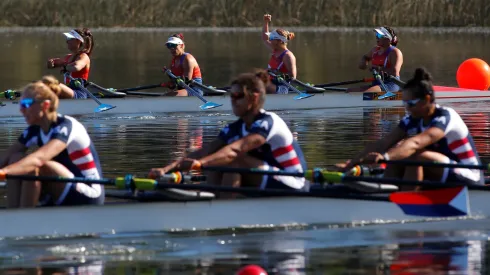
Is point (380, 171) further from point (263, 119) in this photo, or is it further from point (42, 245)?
point (42, 245)

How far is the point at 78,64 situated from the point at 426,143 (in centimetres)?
1092

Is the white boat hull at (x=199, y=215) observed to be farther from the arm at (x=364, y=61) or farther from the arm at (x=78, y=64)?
the arm at (x=364, y=61)

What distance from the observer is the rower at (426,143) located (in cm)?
1316

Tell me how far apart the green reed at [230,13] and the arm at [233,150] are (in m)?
42.6

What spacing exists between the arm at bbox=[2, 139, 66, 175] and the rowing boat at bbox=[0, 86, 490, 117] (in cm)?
1133

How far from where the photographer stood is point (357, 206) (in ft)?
43.6

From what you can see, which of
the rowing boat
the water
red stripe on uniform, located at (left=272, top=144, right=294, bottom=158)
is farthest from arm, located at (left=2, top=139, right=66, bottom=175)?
the rowing boat

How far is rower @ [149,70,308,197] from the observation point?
42.0 ft

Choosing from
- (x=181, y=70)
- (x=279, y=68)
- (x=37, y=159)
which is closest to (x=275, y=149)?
(x=37, y=159)

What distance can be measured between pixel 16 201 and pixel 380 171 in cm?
372

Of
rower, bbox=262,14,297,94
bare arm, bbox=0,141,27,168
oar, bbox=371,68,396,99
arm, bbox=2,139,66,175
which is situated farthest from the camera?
oar, bbox=371,68,396,99

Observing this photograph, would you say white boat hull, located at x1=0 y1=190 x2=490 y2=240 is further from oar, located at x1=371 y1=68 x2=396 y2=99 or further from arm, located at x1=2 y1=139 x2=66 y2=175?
oar, located at x1=371 y1=68 x2=396 y2=99

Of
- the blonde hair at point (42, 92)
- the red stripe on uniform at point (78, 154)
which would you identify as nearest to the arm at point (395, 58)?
the red stripe on uniform at point (78, 154)

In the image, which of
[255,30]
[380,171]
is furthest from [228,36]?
[380,171]
